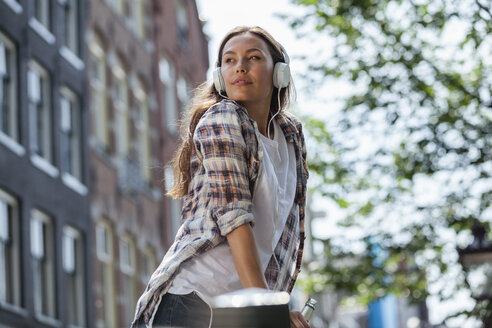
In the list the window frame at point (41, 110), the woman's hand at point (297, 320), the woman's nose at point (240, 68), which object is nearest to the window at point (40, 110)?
the window frame at point (41, 110)

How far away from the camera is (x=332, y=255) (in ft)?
56.8

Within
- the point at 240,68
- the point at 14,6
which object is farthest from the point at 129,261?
the point at 240,68

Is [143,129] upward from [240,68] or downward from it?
upward

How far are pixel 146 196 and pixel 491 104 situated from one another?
15672 millimetres

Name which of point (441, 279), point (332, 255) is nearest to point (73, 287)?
point (332, 255)

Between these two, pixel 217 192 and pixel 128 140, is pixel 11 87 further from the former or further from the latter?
pixel 217 192

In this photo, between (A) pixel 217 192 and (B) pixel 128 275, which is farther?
(B) pixel 128 275

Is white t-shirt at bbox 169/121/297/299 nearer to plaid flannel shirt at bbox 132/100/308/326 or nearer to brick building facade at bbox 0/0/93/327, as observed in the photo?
plaid flannel shirt at bbox 132/100/308/326

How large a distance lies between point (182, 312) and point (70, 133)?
70.2 ft

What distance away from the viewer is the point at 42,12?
2320 centimetres

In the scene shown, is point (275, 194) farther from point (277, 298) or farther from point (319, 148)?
point (319, 148)

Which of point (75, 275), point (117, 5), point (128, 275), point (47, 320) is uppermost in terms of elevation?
point (117, 5)

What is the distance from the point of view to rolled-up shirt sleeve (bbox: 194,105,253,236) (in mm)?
3002

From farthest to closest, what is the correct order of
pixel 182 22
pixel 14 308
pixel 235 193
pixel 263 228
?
1. pixel 182 22
2. pixel 14 308
3. pixel 263 228
4. pixel 235 193
